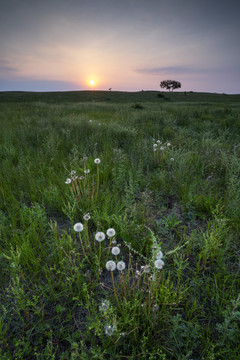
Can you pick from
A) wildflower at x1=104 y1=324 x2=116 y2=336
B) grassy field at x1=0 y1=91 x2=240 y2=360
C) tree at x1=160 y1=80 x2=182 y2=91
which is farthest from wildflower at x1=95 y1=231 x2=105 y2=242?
tree at x1=160 y1=80 x2=182 y2=91

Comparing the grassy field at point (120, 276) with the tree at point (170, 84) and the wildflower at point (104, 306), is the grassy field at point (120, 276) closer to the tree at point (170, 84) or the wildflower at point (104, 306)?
the wildflower at point (104, 306)

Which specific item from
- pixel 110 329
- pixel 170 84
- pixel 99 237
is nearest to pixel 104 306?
pixel 110 329

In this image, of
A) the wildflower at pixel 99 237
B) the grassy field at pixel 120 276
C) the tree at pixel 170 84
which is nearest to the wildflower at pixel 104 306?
the grassy field at pixel 120 276

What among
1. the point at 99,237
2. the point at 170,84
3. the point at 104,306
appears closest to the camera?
the point at 104,306

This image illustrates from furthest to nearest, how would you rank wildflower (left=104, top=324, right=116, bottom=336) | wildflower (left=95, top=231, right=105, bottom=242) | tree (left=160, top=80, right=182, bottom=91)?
1. tree (left=160, top=80, right=182, bottom=91)
2. wildflower (left=95, top=231, right=105, bottom=242)
3. wildflower (left=104, top=324, right=116, bottom=336)

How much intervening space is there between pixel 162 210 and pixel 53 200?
5.03 ft

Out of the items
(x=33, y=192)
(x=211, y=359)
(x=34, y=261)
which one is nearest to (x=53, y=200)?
(x=33, y=192)

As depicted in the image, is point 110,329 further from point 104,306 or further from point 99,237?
point 99,237

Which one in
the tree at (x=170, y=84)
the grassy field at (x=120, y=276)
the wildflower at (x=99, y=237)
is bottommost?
the grassy field at (x=120, y=276)

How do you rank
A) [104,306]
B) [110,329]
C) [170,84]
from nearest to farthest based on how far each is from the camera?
1. [110,329]
2. [104,306]
3. [170,84]

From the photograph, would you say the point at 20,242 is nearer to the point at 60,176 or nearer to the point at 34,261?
the point at 34,261

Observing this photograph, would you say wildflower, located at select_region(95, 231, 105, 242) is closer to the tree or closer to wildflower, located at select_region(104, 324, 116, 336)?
wildflower, located at select_region(104, 324, 116, 336)

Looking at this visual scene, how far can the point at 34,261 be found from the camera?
1.71 m

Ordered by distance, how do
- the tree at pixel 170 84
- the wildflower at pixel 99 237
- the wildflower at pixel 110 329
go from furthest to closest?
the tree at pixel 170 84
the wildflower at pixel 99 237
the wildflower at pixel 110 329
